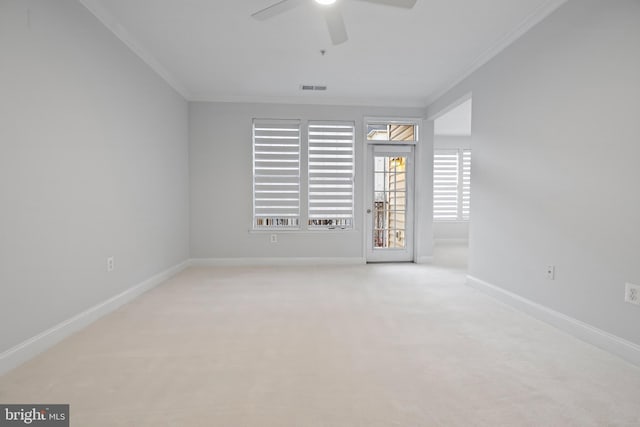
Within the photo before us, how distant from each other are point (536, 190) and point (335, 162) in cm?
288

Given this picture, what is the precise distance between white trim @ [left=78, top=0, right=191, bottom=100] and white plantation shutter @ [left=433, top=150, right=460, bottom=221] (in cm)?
591

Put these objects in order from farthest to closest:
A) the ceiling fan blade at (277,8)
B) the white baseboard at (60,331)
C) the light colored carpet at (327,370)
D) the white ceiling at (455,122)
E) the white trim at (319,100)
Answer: the white ceiling at (455,122)
the white trim at (319,100)
the ceiling fan blade at (277,8)
the white baseboard at (60,331)
the light colored carpet at (327,370)

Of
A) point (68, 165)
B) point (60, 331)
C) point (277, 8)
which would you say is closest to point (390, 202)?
point (277, 8)

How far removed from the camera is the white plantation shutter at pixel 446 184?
7547 mm

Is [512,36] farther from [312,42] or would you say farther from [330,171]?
[330,171]

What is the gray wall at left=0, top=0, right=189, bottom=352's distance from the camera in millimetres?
1856

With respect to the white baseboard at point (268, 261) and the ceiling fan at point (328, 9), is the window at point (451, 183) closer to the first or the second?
the white baseboard at point (268, 261)

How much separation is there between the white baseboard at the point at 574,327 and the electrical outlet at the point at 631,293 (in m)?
0.27

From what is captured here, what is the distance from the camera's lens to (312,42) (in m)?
3.19

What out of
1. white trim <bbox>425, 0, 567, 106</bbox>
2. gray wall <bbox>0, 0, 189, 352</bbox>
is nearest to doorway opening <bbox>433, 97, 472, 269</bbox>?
white trim <bbox>425, 0, 567, 106</bbox>

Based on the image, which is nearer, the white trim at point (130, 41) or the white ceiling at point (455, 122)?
the white trim at point (130, 41)

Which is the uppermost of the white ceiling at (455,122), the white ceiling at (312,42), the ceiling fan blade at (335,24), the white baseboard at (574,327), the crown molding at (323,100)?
the white ceiling at (312,42)

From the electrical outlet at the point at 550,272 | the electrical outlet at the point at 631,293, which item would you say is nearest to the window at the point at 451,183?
the electrical outlet at the point at 550,272

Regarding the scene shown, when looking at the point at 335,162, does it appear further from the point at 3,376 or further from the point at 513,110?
the point at 3,376
